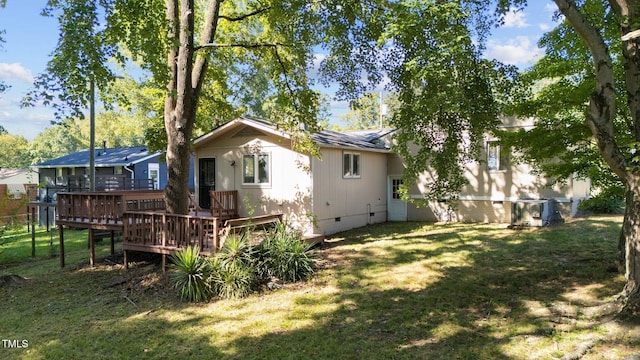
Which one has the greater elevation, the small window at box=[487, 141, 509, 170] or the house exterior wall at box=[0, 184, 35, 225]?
the small window at box=[487, 141, 509, 170]

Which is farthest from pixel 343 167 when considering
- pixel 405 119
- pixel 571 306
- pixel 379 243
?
pixel 571 306

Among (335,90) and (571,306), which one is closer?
(571,306)

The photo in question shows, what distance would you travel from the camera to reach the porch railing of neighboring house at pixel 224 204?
492 inches

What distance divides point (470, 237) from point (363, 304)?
6.40m

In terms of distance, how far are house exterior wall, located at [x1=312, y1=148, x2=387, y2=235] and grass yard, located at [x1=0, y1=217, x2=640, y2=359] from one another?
7.79 feet

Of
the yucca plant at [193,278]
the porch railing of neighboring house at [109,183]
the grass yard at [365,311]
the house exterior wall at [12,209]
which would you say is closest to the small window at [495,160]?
the grass yard at [365,311]

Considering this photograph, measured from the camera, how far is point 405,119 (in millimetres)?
7980

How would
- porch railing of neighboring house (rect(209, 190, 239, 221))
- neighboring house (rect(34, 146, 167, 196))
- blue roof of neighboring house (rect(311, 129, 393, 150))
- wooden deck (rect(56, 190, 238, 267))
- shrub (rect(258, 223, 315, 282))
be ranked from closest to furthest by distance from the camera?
shrub (rect(258, 223, 315, 282)), wooden deck (rect(56, 190, 238, 267)), porch railing of neighboring house (rect(209, 190, 239, 221)), blue roof of neighboring house (rect(311, 129, 393, 150)), neighboring house (rect(34, 146, 167, 196))

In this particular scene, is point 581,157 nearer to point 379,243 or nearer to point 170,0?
point 379,243

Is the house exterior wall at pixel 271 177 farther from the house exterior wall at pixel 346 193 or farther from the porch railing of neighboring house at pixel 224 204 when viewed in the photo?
the house exterior wall at pixel 346 193

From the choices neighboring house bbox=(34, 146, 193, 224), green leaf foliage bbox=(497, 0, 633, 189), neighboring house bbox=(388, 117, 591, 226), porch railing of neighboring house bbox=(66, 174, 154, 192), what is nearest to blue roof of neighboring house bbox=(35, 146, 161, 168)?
neighboring house bbox=(34, 146, 193, 224)

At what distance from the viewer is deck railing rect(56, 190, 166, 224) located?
10.3m

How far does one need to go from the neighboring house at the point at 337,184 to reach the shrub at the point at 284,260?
285 cm

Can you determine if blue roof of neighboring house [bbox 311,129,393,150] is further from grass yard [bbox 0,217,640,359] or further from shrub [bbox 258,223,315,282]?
shrub [bbox 258,223,315,282]
